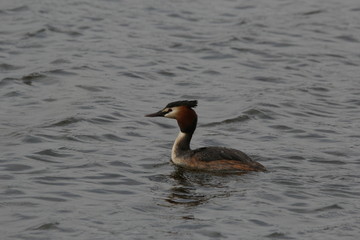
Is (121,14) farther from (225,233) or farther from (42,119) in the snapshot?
(225,233)

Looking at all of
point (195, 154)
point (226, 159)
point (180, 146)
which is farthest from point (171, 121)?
point (226, 159)

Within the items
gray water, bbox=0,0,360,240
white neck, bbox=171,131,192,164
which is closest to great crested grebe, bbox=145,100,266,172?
white neck, bbox=171,131,192,164

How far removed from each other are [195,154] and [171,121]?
9.17ft

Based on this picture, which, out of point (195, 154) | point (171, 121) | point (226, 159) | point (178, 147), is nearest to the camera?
point (226, 159)

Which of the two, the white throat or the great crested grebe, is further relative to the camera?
the white throat

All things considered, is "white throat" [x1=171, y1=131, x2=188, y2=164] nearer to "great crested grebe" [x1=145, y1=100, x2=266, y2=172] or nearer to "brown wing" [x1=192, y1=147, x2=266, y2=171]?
"great crested grebe" [x1=145, y1=100, x2=266, y2=172]

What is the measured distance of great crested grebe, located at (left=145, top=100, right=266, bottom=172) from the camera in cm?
1408

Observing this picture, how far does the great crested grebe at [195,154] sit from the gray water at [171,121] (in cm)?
16

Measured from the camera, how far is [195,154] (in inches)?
574

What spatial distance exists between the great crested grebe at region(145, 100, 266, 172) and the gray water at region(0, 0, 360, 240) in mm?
160

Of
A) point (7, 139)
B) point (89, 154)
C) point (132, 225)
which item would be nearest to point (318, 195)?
point (132, 225)

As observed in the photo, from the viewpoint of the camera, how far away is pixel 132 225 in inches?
457

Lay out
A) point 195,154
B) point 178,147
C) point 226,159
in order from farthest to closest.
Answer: point 178,147, point 195,154, point 226,159

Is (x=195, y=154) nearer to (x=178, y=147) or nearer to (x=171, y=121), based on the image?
(x=178, y=147)
